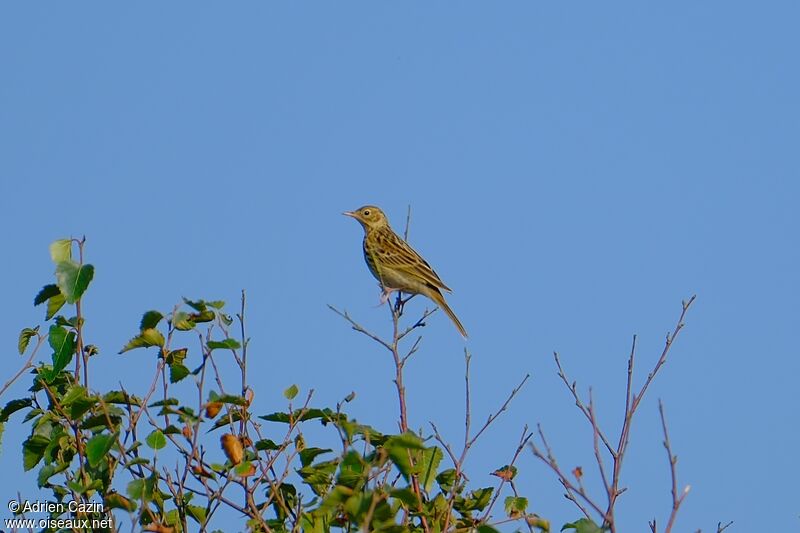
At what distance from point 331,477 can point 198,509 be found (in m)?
0.58

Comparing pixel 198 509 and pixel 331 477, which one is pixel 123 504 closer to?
pixel 198 509

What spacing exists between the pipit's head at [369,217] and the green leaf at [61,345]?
8507mm

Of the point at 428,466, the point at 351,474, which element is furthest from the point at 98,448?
the point at 428,466

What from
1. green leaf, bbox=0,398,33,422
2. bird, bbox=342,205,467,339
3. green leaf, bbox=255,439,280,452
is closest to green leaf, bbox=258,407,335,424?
green leaf, bbox=255,439,280,452

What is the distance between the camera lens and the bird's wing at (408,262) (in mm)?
12008

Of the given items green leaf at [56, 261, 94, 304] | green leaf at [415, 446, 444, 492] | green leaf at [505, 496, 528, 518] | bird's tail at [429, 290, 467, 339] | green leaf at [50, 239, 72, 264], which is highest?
bird's tail at [429, 290, 467, 339]

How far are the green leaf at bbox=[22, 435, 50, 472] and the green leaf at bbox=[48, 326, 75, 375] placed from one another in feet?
1.00

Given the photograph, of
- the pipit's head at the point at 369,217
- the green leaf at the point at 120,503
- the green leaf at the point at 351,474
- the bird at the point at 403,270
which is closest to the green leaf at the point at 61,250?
the green leaf at the point at 120,503

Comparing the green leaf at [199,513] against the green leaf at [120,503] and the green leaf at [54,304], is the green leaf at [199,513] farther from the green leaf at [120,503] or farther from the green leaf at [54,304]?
the green leaf at [54,304]

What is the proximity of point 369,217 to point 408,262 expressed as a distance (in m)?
1.84

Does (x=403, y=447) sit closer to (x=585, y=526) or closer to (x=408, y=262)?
(x=585, y=526)

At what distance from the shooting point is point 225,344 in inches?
186

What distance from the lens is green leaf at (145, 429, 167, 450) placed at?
15.9 ft

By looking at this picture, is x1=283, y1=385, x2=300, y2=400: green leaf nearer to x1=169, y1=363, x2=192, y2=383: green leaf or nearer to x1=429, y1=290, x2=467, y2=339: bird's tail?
x1=169, y1=363, x2=192, y2=383: green leaf
